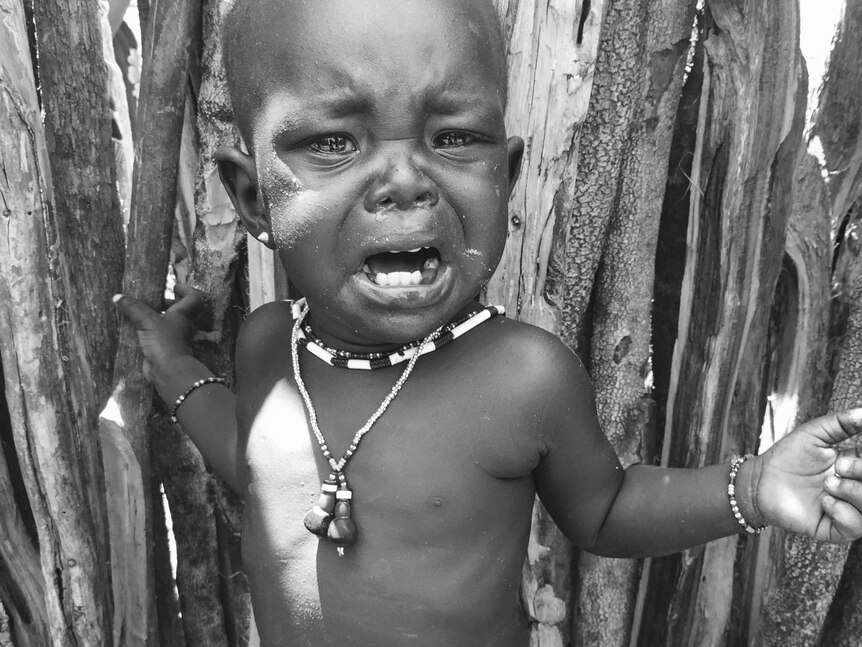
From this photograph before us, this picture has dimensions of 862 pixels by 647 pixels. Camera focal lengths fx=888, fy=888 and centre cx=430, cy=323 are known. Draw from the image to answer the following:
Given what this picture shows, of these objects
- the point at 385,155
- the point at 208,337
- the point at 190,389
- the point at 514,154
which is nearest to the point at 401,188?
the point at 385,155

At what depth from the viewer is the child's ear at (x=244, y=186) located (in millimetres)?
1409

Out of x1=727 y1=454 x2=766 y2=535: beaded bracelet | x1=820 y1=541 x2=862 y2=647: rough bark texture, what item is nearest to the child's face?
x1=727 y1=454 x2=766 y2=535: beaded bracelet

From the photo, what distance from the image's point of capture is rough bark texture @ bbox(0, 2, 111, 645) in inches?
63.2

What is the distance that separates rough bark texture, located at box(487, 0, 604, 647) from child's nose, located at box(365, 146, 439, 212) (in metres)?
0.44

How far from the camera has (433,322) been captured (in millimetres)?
1271

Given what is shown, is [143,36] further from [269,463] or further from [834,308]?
[834,308]

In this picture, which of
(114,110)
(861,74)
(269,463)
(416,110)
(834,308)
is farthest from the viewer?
(114,110)

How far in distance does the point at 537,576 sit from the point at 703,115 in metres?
1.00

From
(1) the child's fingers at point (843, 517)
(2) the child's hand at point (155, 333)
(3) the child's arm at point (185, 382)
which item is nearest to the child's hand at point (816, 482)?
(1) the child's fingers at point (843, 517)

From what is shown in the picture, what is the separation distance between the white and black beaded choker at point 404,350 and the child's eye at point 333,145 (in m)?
0.33

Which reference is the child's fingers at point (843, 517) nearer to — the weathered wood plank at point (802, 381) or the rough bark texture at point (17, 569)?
the weathered wood plank at point (802, 381)

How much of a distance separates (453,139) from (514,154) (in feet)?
0.59

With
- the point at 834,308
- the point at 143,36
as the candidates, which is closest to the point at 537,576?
the point at 834,308

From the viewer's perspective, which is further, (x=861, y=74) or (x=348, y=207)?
(x=861, y=74)
